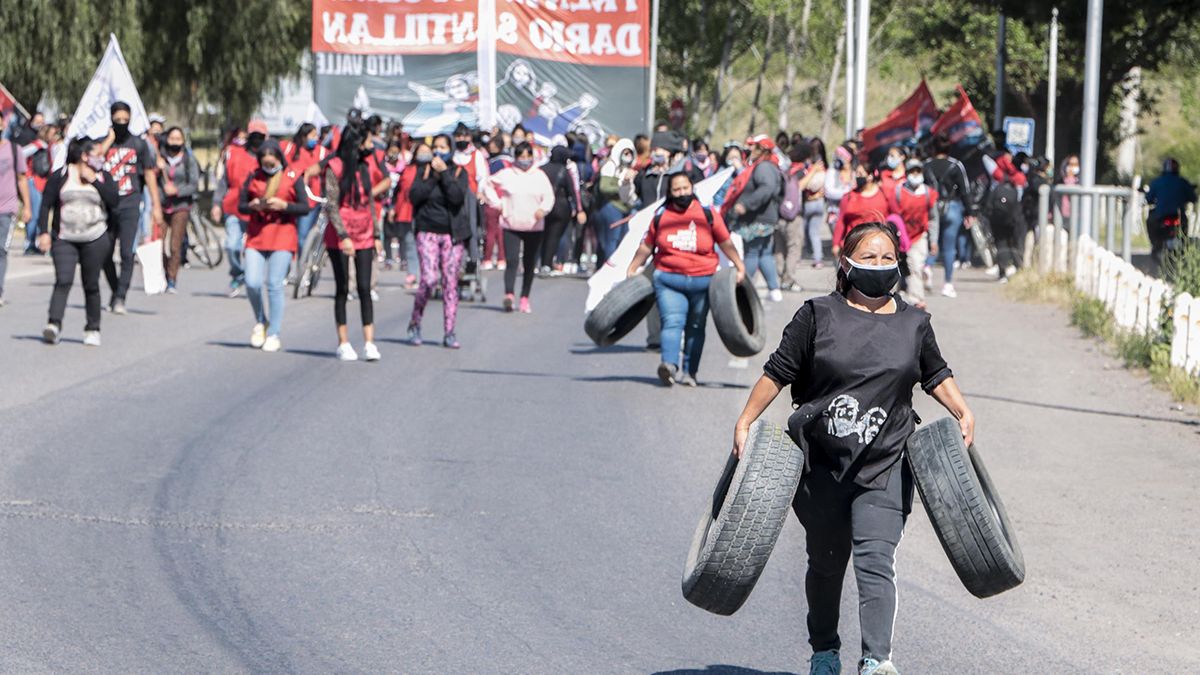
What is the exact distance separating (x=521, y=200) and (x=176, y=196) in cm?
385

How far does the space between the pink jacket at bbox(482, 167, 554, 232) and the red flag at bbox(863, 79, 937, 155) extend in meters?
12.5

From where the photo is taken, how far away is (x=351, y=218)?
48.4 ft

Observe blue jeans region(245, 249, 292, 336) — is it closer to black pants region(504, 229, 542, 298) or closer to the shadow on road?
black pants region(504, 229, 542, 298)

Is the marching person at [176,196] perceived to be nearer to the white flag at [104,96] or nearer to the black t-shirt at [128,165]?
the white flag at [104,96]

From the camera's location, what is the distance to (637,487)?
9828mm

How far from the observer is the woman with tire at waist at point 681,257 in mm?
13336

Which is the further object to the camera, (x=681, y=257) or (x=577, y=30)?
(x=577, y=30)

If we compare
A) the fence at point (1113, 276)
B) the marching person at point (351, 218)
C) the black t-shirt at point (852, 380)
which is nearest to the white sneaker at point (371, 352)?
the marching person at point (351, 218)

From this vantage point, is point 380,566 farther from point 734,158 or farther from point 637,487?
point 734,158

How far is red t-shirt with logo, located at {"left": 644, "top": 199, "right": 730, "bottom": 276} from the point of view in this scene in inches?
525

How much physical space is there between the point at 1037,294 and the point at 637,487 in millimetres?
13327

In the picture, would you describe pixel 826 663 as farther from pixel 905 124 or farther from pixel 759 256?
pixel 905 124

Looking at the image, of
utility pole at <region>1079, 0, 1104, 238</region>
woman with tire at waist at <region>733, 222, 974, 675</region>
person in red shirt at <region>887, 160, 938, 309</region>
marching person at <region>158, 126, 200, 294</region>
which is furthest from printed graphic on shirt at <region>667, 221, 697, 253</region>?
utility pole at <region>1079, 0, 1104, 238</region>

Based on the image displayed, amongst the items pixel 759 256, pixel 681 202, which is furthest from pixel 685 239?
pixel 759 256
